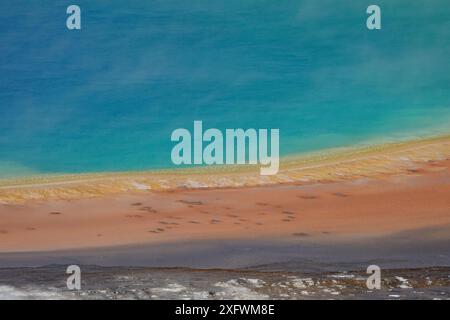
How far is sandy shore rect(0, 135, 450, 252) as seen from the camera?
11.7 feet

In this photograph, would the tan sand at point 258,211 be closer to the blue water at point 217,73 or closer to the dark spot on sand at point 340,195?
the dark spot on sand at point 340,195

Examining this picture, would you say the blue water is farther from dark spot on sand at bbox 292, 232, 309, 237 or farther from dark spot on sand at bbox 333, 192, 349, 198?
dark spot on sand at bbox 292, 232, 309, 237

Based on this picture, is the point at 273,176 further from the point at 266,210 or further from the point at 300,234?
the point at 300,234

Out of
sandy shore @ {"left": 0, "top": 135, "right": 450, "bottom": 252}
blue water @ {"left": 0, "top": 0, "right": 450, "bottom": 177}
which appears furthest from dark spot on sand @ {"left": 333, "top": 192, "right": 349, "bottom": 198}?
blue water @ {"left": 0, "top": 0, "right": 450, "bottom": 177}

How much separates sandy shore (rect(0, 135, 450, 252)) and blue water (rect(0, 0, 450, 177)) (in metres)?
0.17

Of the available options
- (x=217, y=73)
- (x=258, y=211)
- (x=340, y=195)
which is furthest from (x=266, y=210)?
(x=217, y=73)

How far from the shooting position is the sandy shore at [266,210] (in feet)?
11.7

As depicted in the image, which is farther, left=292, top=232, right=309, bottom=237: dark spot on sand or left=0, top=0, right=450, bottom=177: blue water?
left=0, top=0, right=450, bottom=177: blue water

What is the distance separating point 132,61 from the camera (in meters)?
3.76

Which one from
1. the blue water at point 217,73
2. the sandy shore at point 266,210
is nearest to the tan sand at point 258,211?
the sandy shore at point 266,210

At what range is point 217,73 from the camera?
374cm

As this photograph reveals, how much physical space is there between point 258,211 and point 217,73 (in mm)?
752

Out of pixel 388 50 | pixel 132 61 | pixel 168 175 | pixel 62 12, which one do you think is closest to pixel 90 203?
pixel 168 175

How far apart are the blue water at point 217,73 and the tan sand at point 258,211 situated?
189 millimetres
